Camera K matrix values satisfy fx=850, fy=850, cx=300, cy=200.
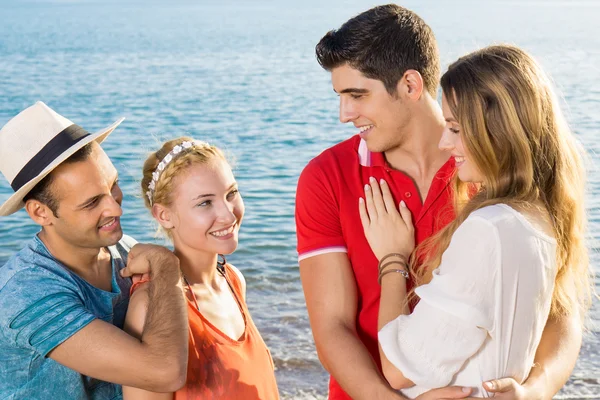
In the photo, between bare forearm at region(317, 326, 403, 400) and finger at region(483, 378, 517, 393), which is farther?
bare forearm at region(317, 326, 403, 400)

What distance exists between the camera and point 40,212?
119 inches

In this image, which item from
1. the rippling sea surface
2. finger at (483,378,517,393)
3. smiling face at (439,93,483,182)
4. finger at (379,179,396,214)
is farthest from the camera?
the rippling sea surface

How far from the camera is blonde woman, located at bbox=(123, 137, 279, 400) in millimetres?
2863

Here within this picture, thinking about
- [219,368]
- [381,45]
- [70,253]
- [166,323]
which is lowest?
[219,368]

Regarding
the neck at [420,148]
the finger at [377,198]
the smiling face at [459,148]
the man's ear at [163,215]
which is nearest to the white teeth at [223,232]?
the man's ear at [163,215]

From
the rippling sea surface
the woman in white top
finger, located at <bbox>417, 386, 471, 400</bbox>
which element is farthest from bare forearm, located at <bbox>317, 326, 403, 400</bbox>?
the rippling sea surface

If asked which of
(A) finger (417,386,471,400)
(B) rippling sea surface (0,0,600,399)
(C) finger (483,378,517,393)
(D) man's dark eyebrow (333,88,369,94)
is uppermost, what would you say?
(D) man's dark eyebrow (333,88,369,94)

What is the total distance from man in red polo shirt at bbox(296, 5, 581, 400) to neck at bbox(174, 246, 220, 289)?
370mm

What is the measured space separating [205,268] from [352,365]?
0.69m

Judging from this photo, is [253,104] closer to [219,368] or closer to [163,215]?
[163,215]

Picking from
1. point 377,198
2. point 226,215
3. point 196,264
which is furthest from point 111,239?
point 377,198

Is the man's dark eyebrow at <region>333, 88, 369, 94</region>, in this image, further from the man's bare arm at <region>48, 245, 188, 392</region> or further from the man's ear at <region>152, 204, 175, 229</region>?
the man's bare arm at <region>48, 245, 188, 392</region>

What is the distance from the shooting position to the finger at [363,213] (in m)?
2.89

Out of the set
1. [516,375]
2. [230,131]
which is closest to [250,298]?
[516,375]
